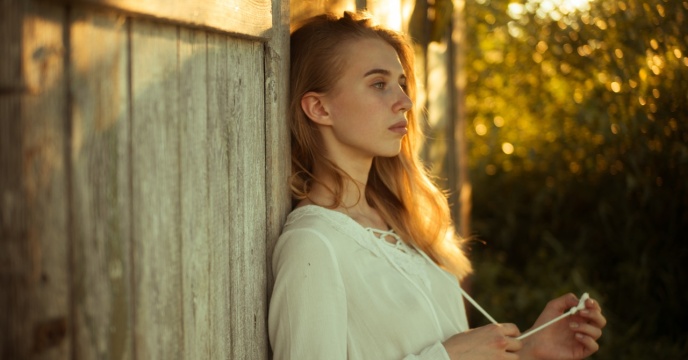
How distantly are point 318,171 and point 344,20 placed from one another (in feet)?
1.59

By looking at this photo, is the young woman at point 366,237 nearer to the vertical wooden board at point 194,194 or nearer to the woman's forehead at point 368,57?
the woman's forehead at point 368,57

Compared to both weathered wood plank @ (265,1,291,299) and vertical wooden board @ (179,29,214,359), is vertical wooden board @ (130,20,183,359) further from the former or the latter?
weathered wood plank @ (265,1,291,299)

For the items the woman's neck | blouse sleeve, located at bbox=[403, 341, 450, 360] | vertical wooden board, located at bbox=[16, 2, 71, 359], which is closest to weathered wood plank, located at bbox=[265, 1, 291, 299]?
the woman's neck

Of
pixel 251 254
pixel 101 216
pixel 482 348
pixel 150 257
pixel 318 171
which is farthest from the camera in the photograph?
pixel 318 171

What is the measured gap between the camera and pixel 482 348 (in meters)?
2.07

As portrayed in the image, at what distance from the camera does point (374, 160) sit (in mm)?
2617

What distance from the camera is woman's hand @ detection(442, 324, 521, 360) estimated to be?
2057 millimetres

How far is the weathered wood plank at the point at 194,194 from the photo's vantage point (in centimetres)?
158

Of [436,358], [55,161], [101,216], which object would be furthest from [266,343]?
[55,161]

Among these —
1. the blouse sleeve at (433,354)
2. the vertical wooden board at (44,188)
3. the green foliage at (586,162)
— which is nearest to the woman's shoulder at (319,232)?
the blouse sleeve at (433,354)

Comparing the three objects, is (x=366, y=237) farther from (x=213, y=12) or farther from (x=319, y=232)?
(x=213, y=12)

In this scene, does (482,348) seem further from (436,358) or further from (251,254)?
(251,254)

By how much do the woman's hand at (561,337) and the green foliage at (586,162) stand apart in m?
1.86

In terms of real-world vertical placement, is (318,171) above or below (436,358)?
above
